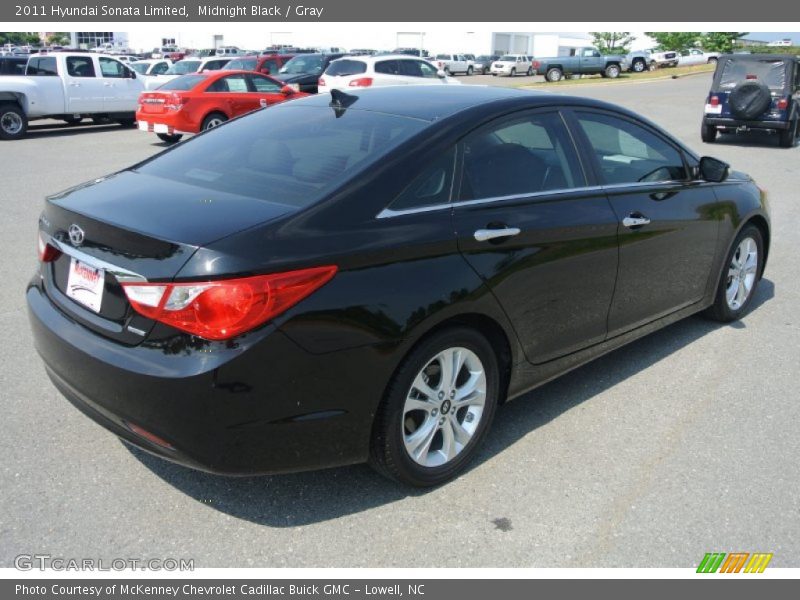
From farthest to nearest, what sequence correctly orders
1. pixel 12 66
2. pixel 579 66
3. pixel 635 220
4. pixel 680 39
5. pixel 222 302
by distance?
pixel 680 39, pixel 579 66, pixel 12 66, pixel 635 220, pixel 222 302

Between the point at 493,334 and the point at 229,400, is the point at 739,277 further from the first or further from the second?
the point at 229,400

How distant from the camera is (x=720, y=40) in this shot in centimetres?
5903

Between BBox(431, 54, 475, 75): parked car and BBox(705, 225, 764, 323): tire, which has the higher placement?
BBox(431, 54, 475, 75): parked car

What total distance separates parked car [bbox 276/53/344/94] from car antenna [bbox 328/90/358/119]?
17.6 meters

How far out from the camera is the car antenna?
3.94m

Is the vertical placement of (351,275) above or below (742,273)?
above

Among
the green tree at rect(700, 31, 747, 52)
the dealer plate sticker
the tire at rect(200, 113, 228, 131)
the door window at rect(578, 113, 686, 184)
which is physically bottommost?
the tire at rect(200, 113, 228, 131)

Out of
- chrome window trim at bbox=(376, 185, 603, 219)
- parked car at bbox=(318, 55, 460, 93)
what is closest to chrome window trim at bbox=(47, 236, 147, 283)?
chrome window trim at bbox=(376, 185, 603, 219)

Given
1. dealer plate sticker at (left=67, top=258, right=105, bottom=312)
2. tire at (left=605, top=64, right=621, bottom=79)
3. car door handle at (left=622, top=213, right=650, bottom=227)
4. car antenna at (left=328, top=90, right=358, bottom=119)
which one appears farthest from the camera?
tire at (left=605, top=64, right=621, bottom=79)

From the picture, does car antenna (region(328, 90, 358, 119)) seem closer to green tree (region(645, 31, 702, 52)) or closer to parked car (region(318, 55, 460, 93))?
parked car (region(318, 55, 460, 93))

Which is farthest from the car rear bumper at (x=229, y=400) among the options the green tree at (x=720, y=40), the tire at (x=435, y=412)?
the green tree at (x=720, y=40)

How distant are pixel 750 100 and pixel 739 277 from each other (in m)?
11.8

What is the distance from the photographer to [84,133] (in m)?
17.8

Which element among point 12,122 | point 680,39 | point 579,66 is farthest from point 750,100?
point 680,39
